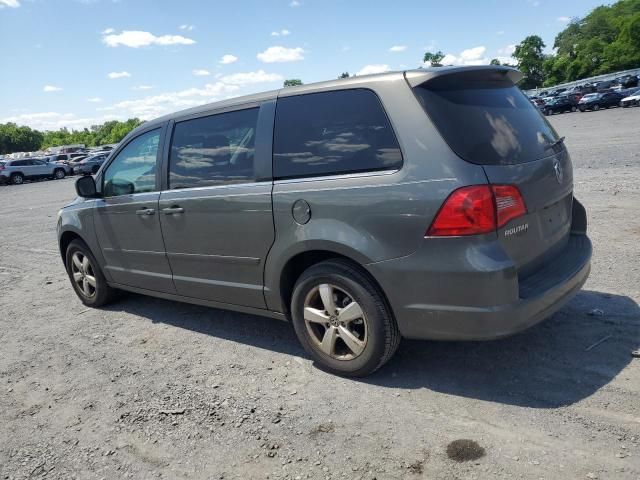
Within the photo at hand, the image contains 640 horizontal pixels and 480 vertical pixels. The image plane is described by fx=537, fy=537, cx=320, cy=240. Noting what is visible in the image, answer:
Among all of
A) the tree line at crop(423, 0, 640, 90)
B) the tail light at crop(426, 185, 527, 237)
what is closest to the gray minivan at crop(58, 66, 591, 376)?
the tail light at crop(426, 185, 527, 237)

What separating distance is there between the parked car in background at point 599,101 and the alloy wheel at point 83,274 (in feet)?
154

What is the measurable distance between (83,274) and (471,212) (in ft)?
14.9

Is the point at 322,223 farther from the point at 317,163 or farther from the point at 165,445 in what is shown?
the point at 165,445

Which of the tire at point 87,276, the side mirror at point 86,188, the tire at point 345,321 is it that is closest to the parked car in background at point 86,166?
the tire at point 87,276

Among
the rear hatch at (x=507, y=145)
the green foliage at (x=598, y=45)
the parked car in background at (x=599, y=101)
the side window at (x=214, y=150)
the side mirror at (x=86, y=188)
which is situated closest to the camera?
the rear hatch at (x=507, y=145)

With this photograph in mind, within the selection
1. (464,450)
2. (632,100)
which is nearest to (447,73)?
(464,450)

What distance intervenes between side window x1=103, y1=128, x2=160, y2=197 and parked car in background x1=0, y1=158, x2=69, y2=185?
36.6 m

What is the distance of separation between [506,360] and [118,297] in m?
4.24

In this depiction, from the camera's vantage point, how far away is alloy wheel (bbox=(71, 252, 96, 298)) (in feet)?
19.0

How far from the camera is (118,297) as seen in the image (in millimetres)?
5992

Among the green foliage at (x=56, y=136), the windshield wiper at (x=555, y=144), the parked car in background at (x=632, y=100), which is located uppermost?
the green foliage at (x=56, y=136)

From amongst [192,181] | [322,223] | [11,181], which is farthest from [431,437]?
[11,181]

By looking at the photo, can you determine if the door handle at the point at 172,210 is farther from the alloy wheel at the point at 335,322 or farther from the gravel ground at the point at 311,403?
the alloy wheel at the point at 335,322

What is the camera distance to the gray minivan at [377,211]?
3014 millimetres
